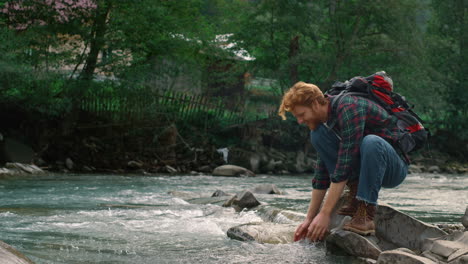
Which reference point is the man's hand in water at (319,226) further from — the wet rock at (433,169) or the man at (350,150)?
the wet rock at (433,169)

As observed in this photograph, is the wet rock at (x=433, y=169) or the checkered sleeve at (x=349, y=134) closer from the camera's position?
the checkered sleeve at (x=349, y=134)

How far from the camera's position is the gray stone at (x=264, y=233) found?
373 centimetres

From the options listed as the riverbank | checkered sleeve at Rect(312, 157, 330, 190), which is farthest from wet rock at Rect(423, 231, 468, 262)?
the riverbank

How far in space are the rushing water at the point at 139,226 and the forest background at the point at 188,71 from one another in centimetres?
499

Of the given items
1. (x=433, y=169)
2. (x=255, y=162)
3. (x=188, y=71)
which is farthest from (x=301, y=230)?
(x=433, y=169)

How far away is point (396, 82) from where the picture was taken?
18.0 metres

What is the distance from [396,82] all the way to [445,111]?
14.3 ft

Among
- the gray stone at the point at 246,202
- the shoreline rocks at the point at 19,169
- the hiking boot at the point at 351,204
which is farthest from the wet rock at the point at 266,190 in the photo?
the shoreline rocks at the point at 19,169

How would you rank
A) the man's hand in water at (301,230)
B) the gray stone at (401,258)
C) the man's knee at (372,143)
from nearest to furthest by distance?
the gray stone at (401,258) < the man's knee at (372,143) < the man's hand in water at (301,230)

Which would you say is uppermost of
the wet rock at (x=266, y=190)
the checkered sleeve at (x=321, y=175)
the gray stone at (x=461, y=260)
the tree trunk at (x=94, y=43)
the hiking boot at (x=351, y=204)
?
the tree trunk at (x=94, y=43)

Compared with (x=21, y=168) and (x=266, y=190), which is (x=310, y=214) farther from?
(x=21, y=168)

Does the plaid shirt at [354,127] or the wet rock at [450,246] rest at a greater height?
the plaid shirt at [354,127]

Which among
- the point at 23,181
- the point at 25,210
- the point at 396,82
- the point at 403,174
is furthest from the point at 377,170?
the point at 396,82

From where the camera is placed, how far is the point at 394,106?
3.45m
